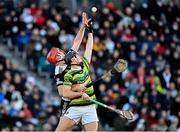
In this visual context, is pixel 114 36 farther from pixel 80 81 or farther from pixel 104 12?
pixel 80 81

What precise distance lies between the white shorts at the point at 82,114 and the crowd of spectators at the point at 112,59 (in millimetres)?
5792

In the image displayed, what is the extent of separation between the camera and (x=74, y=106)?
39.4 feet

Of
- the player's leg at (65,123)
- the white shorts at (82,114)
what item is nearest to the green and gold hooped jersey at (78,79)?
the white shorts at (82,114)

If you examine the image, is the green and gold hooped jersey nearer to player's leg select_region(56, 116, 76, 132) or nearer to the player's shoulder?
the player's shoulder

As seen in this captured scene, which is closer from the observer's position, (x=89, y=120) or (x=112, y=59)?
(x=89, y=120)

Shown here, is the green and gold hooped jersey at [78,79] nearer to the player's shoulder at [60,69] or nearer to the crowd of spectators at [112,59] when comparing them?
the player's shoulder at [60,69]

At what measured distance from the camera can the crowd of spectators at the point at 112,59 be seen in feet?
61.2

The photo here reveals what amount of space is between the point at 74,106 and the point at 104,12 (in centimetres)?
1060

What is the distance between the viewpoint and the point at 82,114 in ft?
39.4

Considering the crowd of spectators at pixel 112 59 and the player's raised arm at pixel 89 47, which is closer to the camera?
the player's raised arm at pixel 89 47

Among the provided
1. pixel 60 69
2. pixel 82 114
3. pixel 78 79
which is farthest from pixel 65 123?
pixel 60 69

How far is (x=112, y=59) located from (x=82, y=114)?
343 inches

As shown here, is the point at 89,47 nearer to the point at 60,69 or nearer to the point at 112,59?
the point at 60,69

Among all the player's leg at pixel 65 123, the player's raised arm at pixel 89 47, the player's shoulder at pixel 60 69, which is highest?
the player's raised arm at pixel 89 47
